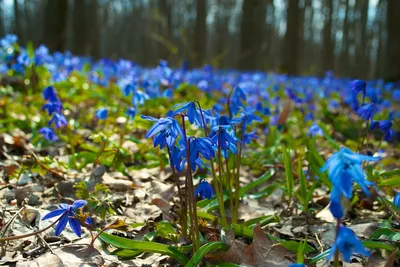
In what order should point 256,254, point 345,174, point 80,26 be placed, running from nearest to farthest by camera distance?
point 345,174 → point 256,254 → point 80,26

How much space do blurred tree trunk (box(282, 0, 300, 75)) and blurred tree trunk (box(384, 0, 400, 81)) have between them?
→ 8.01 ft

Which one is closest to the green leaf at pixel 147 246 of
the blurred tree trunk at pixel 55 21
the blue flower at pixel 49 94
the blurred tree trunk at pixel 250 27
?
the blue flower at pixel 49 94

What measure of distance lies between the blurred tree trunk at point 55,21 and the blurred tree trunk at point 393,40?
7.98 m

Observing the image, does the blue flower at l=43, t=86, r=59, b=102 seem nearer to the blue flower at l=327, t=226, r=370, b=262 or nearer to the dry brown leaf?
the dry brown leaf

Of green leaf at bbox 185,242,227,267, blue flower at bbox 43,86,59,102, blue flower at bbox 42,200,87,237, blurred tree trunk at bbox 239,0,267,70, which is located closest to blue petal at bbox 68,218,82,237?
blue flower at bbox 42,200,87,237

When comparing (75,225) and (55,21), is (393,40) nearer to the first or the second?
(55,21)

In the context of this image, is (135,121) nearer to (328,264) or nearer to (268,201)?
(268,201)

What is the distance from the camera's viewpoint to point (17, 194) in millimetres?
2125

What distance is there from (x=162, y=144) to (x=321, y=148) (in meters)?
2.49

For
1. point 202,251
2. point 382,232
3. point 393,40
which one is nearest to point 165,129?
point 202,251

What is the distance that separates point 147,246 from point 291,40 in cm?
1151

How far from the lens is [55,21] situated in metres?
8.62

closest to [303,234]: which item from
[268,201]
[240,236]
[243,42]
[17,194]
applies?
[240,236]

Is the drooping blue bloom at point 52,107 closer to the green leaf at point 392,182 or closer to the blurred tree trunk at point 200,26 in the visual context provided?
the green leaf at point 392,182
